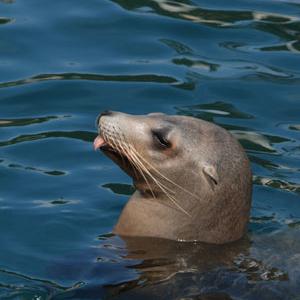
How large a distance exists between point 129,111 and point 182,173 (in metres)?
3.01

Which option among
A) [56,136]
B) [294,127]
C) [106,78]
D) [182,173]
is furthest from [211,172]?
[106,78]

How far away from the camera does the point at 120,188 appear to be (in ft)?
39.4

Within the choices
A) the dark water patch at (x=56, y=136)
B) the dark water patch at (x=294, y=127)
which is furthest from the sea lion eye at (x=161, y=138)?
the dark water patch at (x=294, y=127)

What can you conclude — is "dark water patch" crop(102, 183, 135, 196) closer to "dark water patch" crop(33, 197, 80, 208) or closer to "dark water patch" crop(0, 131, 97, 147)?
"dark water patch" crop(33, 197, 80, 208)

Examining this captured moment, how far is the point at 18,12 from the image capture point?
16.1 meters

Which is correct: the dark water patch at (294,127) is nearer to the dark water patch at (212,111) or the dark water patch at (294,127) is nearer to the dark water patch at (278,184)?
the dark water patch at (212,111)

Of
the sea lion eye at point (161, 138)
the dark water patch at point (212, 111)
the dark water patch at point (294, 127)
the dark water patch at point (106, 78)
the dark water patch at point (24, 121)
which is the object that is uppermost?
the sea lion eye at point (161, 138)

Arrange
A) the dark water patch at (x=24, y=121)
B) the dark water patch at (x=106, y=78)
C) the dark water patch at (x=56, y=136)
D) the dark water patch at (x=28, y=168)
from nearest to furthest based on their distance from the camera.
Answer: the dark water patch at (x=28, y=168), the dark water patch at (x=56, y=136), the dark water patch at (x=24, y=121), the dark water patch at (x=106, y=78)

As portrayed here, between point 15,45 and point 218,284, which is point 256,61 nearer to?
point 15,45

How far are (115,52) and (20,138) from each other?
267cm

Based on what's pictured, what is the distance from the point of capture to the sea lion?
10.6m

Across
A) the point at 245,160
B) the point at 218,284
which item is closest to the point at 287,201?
the point at 245,160

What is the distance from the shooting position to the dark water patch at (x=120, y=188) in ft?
39.2

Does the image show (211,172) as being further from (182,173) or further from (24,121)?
(24,121)
